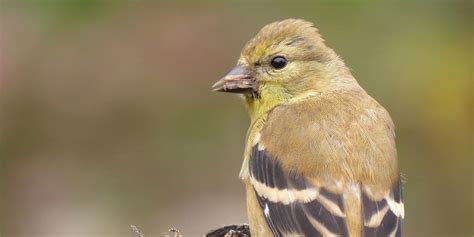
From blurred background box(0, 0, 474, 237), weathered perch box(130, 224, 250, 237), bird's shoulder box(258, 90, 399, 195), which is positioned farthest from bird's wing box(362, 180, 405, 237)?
blurred background box(0, 0, 474, 237)

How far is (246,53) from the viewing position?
7.61 m

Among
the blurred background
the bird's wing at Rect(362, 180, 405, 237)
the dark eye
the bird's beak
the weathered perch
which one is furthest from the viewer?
the blurred background

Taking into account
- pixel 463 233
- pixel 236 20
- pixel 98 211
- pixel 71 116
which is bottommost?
pixel 463 233

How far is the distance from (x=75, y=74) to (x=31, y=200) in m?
2.60

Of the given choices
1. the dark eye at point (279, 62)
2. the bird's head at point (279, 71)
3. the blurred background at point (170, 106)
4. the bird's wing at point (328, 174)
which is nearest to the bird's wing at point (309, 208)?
the bird's wing at point (328, 174)

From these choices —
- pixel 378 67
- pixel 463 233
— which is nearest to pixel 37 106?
pixel 378 67

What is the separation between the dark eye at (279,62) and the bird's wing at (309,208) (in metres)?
1.14

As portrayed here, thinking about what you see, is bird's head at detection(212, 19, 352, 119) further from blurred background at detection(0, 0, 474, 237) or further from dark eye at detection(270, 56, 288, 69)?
blurred background at detection(0, 0, 474, 237)

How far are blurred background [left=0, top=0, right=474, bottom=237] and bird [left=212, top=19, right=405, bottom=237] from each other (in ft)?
13.6

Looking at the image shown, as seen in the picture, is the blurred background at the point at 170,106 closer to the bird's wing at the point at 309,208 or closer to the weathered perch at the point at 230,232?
the weathered perch at the point at 230,232

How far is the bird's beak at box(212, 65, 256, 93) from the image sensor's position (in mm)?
7414

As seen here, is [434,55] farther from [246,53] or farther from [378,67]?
[246,53]

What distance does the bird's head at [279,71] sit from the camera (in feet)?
24.5

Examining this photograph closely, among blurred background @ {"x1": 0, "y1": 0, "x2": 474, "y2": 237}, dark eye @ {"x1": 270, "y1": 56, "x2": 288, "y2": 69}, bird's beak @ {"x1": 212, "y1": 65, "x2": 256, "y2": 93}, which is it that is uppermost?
dark eye @ {"x1": 270, "y1": 56, "x2": 288, "y2": 69}
